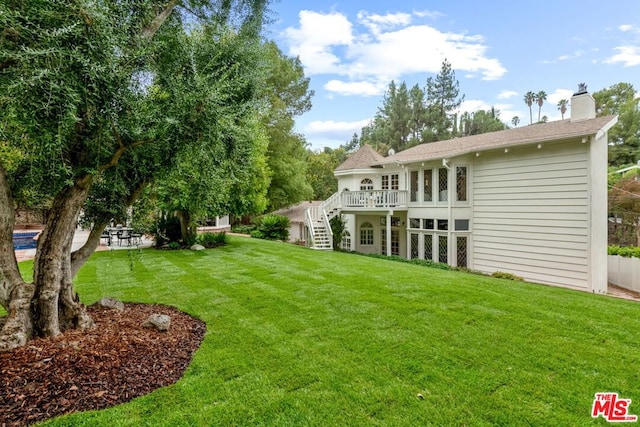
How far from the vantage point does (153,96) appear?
3.80 m

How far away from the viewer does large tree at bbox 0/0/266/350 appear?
2838mm

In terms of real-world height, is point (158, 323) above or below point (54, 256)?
below

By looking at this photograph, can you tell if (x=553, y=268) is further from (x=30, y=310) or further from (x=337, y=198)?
(x=30, y=310)

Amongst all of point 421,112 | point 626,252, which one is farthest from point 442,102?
point 626,252

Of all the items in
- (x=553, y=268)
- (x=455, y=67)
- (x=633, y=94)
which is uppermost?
(x=455, y=67)

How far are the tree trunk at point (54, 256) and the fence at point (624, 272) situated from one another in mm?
15422

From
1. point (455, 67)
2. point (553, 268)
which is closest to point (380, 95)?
point (455, 67)

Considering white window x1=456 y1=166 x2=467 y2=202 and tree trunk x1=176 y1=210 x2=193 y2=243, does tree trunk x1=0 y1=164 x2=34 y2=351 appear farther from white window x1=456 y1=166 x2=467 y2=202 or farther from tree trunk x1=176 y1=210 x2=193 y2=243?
white window x1=456 y1=166 x2=467 y2=202

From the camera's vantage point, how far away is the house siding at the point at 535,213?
31.3 feet

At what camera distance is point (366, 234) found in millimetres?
17844

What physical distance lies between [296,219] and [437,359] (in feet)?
73.6

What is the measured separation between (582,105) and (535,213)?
4.17m

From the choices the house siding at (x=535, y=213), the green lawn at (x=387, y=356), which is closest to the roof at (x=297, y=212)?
the house siding at (x=535, y=213)

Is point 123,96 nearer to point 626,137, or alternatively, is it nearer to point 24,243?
point 24,243
